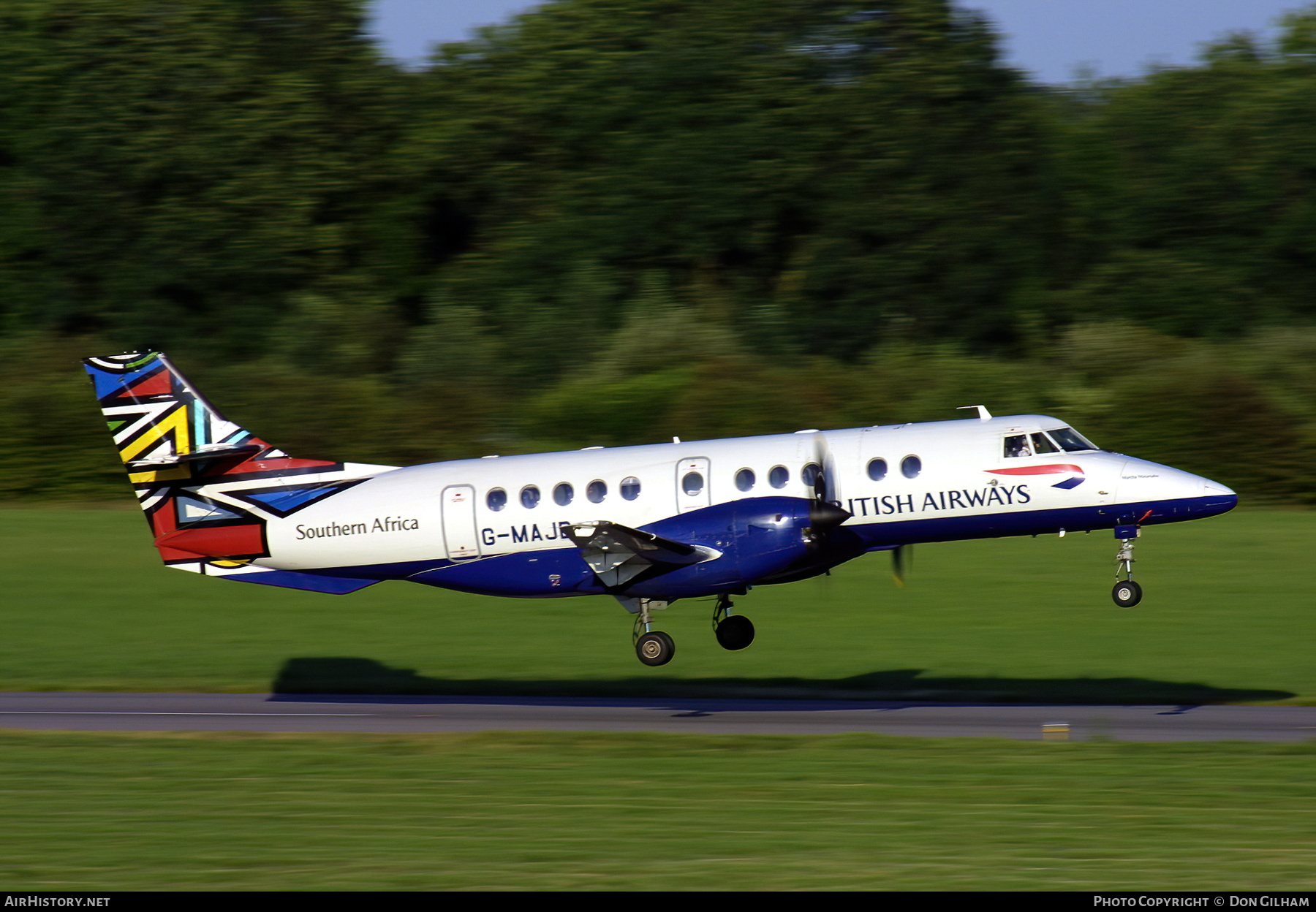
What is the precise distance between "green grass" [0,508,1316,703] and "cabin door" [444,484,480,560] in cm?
413

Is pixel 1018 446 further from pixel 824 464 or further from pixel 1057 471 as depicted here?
pixel 824 464

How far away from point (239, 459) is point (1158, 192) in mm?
46833

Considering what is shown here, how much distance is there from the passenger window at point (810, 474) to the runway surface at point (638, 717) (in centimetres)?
364

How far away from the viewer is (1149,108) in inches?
2633

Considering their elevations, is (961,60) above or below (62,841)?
above

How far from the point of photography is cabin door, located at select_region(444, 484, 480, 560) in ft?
71.1

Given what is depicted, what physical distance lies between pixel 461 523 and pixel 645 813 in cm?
690

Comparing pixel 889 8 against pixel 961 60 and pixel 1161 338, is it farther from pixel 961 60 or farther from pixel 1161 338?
pixel 1161 338

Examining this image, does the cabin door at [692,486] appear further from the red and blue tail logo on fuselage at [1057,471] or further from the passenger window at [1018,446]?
the passenger window at [1018,446]

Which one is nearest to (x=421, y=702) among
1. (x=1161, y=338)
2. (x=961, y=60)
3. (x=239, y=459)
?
(x=239, y=459)

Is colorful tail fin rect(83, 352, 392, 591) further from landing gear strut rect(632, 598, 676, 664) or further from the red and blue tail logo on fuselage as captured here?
the red and blue tail logo on fuselage

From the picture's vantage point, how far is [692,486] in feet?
67.8

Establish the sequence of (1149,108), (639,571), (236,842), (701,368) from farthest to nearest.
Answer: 1. (1149,108)
2. (701,368)
3. (639,571)
4. (236,842)

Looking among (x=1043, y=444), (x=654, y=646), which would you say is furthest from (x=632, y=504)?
(x=1043, y=444)
